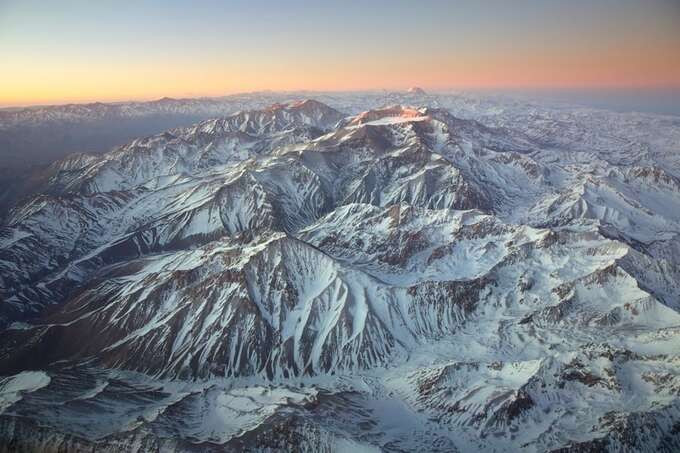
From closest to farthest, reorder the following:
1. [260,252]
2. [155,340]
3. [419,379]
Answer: [419,379] < [155,340] < [260,252]

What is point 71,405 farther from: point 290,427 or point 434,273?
point 434,273

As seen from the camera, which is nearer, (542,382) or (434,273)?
(542,382)

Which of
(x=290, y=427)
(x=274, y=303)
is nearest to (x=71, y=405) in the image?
(x=290, y=427)

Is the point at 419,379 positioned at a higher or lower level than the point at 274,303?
lower

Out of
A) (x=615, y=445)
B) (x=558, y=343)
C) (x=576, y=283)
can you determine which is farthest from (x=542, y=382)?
(x=576, y=283)

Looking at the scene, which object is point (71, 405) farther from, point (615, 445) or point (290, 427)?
point (615, 445)

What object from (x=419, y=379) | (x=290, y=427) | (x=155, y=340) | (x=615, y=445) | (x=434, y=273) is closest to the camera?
(x=615, y=445)

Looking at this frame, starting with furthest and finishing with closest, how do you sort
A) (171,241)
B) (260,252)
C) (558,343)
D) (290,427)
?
(171,241)
(260,252)
(558,343)
(290,427)

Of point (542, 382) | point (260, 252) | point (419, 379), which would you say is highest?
point (260, 252)

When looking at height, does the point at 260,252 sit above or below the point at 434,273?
above
